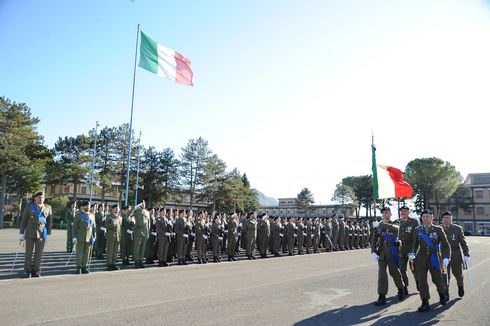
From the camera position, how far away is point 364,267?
1315 cm

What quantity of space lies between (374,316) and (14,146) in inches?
1584


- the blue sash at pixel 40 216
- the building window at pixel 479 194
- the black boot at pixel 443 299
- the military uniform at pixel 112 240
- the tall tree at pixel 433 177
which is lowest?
the black boot at pixel 443 299

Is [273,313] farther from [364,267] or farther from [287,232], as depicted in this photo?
[287,232]

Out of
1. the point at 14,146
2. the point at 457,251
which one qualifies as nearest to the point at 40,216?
the point at 457,251

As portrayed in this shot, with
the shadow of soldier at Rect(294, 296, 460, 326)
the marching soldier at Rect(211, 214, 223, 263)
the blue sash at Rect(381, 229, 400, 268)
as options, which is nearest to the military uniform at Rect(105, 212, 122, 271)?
the marching soldier at Rect(211, 214, 223, 263)

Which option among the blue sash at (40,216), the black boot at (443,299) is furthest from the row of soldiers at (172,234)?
the black boot at (443,299)

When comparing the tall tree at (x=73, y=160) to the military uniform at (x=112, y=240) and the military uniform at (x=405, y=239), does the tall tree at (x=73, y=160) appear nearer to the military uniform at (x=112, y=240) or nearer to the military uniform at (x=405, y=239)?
the military uniform at (x=112, y=240)

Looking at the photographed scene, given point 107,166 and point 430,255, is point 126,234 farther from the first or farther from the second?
point 107,166

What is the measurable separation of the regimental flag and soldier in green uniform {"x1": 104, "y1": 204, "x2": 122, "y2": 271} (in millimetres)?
8476

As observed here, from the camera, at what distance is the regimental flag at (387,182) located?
489 inches

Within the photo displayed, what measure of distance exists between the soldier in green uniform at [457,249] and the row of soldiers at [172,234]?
802 cm

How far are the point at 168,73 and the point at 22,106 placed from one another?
1294 inches

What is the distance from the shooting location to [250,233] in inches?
608

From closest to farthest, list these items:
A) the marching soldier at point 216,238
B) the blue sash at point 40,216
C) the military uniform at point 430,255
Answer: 1. the military uniform at point 430,255
2. the blue sash at point 40,216
3. the marching soldier at point 216,238
